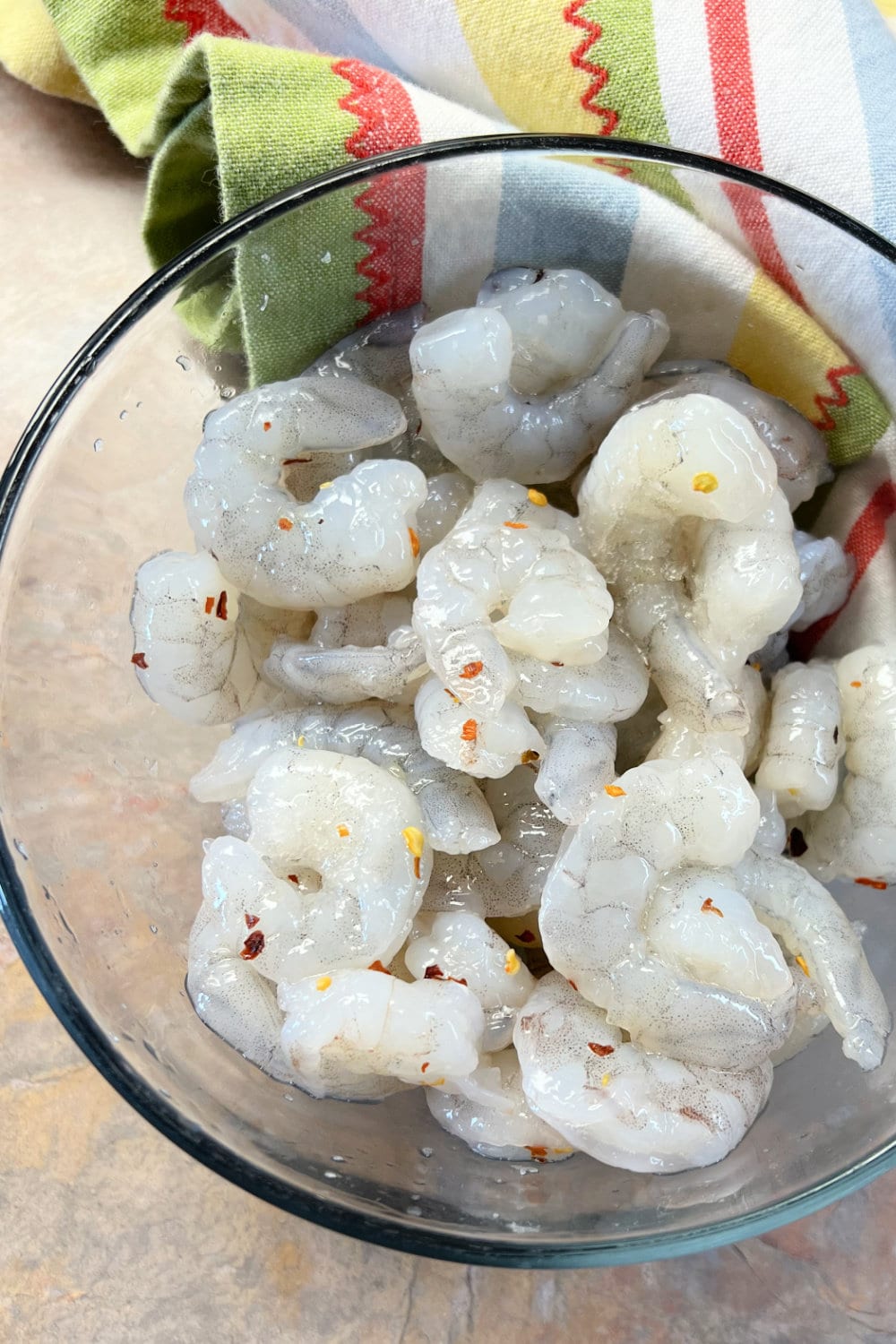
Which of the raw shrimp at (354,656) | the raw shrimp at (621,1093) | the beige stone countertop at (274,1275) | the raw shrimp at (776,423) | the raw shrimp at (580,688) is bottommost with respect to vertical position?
the beige stone countertop at (274,1275)

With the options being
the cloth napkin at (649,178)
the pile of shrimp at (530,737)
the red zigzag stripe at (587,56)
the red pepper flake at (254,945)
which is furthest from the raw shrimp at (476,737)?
the red zigzag stripe at (587,56)

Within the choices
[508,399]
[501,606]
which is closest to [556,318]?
Result: [508,399]

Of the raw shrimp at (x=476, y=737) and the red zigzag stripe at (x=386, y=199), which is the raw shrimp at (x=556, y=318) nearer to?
the red zigzag stripe at (x=386, y=199)

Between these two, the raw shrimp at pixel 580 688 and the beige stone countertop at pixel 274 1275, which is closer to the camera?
the raw shrimp at pixel 580 688

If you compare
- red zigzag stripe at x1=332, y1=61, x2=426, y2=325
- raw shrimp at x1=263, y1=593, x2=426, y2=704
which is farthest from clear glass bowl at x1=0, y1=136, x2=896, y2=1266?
raw shrimp at x1=263, y1=593, x2=426, y2=704

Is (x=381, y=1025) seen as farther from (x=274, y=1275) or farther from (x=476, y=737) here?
(x=274, y=1275)

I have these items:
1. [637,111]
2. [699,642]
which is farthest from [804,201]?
[699,642]

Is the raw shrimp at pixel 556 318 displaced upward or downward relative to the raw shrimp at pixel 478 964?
upward

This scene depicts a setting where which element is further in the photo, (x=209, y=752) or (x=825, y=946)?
(x=209, y=752)
